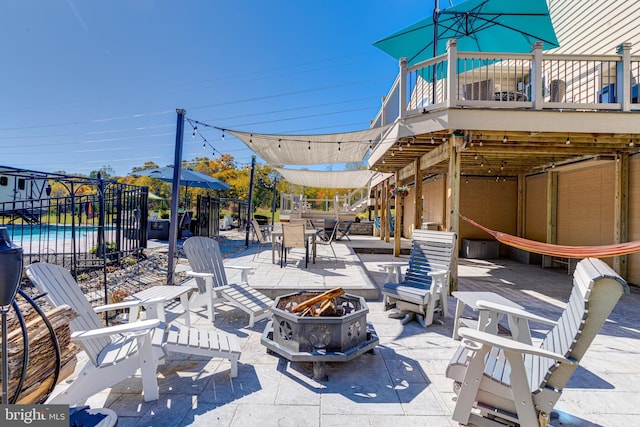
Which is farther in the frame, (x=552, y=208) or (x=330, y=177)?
(x=330, y=177)

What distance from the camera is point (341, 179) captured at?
14.7 meters

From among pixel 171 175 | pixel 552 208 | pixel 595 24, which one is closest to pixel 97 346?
pixel 171 175

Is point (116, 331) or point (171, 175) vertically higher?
point (171, 175)

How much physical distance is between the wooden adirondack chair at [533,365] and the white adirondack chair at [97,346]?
2.05 m

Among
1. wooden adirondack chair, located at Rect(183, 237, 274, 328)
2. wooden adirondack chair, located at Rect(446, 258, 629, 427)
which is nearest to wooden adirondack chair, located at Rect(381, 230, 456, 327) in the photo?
wooden adirondack chair, located at Rect(446, 258, 629, 427)

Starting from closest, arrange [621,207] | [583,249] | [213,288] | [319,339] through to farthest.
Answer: [319,339] < [213,288] < [583,249] < [621,207]

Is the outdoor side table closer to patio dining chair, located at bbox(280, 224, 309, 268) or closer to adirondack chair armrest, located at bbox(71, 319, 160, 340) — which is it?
adirondack chair armrest, located at bbox(71, 319, 160, 340)

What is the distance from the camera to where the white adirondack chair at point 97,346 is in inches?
73.0

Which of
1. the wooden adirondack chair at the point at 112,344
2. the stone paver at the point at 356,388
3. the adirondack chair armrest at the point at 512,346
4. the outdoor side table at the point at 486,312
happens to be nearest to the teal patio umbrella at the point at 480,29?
the outdoor side table at the point at 486,312

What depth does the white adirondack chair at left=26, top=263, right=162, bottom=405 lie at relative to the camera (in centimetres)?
185

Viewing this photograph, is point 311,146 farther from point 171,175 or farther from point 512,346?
point 512,346

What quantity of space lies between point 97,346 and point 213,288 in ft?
5.30

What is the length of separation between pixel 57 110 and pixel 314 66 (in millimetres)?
29389

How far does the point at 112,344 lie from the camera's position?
2219 millimetres
